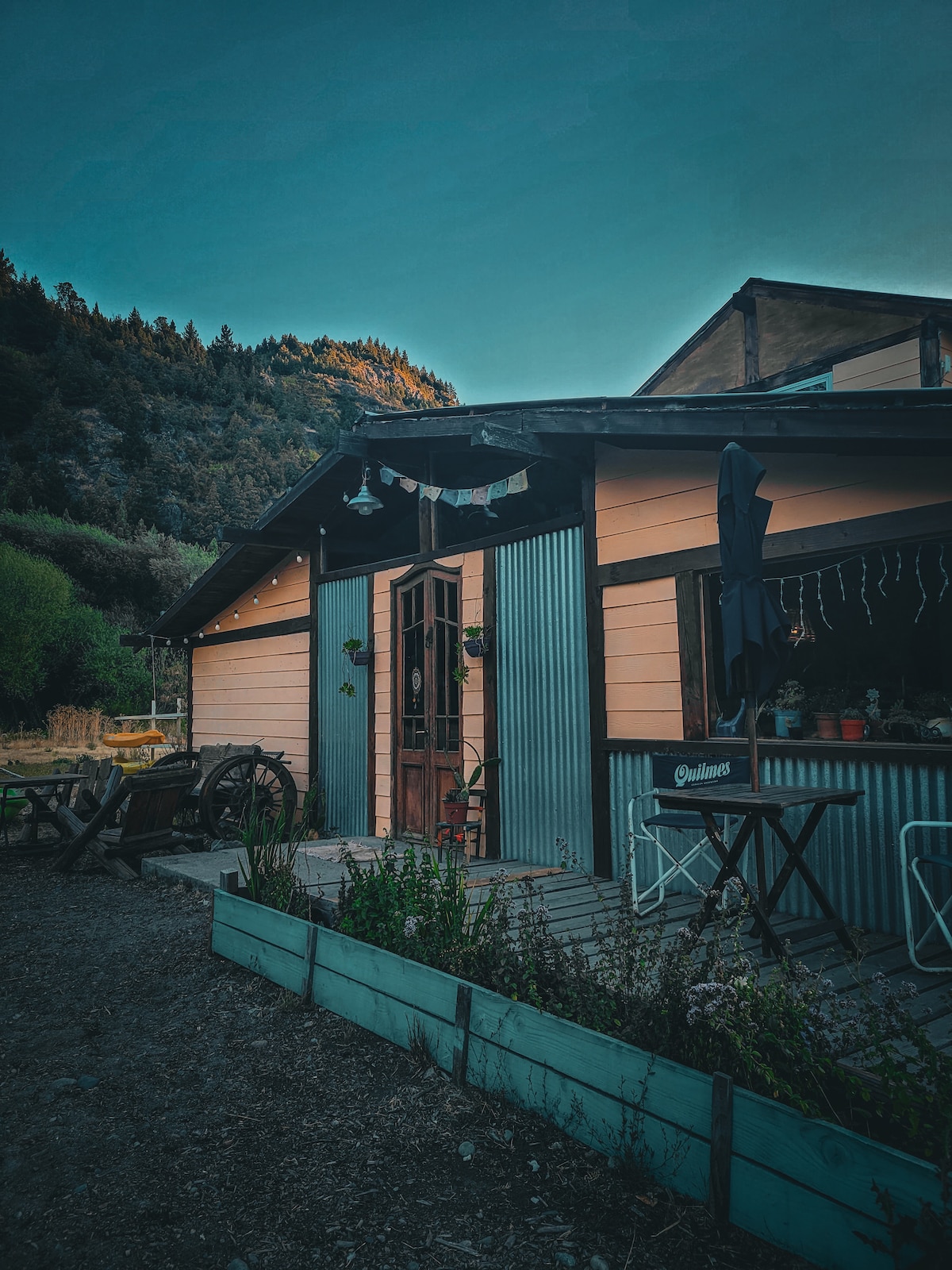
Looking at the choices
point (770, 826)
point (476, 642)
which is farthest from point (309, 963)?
point (476, 642)

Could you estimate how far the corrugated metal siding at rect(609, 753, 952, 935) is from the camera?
379 cm

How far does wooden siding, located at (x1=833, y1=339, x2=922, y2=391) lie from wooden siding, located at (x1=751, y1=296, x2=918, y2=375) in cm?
23

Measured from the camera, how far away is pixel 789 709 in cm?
474

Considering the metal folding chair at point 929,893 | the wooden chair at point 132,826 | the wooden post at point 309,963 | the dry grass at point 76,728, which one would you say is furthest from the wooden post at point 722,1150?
the dry grass at point 76,728

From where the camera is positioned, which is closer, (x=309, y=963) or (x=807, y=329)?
(x=309, y=963)

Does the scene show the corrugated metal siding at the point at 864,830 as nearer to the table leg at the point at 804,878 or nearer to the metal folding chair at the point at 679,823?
the metal folding chair at the point at 679,823

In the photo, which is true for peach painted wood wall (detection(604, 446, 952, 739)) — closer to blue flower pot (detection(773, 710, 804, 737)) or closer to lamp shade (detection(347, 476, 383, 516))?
blue flower pot (detection(773, 710, 804, 737))

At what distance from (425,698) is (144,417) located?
1431 inches

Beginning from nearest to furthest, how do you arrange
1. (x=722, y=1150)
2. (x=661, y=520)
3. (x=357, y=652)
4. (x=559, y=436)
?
(x=722, y=1150), (x=661, y=520), (x=559, y=436), (x=357, y=652)

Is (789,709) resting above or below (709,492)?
below

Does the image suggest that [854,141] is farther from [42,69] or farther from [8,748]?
[42,69]

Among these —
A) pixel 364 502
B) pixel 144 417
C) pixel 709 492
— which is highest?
pixel 144 417

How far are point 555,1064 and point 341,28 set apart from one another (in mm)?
18104

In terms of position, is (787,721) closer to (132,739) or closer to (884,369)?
(884,369)
